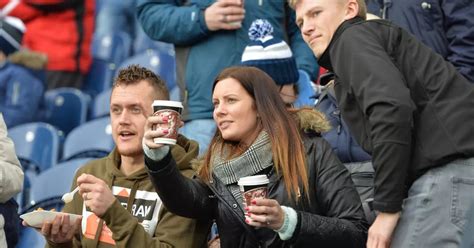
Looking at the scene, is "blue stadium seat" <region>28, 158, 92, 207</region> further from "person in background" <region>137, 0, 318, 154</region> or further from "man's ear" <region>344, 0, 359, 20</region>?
"man's ear" <region>344, 0, 359, 20</region>

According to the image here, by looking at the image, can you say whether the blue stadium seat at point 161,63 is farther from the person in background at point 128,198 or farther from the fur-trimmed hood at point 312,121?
the fur-trimmed hood at point 312,121

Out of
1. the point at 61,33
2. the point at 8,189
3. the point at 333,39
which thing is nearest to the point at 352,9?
the point at 333,39

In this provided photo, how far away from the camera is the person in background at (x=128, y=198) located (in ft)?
14.3

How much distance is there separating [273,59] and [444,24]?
936mm

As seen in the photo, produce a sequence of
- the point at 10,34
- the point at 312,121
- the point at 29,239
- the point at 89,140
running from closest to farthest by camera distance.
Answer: the point at 312,121
the point at 29,239
the point at 89,140
the point at 10,34

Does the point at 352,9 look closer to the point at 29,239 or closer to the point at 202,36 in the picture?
the point at 202,36

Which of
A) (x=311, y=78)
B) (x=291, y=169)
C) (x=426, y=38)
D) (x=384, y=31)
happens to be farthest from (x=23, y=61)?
(x=384, y=31)

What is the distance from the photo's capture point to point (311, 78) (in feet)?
21.0

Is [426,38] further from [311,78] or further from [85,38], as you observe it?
[85,38]

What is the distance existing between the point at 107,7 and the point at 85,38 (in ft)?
1.09

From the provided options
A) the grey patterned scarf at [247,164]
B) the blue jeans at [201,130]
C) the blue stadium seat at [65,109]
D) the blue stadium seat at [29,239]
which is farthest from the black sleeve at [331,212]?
the blue stadium seat at [65,109]

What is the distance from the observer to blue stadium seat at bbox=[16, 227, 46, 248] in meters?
6.15

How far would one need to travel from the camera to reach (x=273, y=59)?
5645 millimetres

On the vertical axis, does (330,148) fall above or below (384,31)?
below
